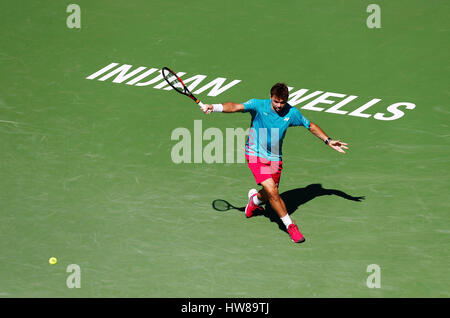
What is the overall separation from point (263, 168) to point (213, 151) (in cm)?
255

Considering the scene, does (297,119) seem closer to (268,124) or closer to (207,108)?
(268,124)

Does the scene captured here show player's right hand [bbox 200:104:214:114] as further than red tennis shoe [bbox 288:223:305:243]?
No

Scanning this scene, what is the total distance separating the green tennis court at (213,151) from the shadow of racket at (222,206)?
0.12 metres

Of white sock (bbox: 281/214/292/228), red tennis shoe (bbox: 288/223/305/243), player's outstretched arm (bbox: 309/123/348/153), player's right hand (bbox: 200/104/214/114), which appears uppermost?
player's right hand (bbox: 200/104/214/114)

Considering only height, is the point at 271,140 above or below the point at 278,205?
above

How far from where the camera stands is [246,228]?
11242 mm

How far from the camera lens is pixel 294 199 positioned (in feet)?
39.8

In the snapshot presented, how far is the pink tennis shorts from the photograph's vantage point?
10.9 m

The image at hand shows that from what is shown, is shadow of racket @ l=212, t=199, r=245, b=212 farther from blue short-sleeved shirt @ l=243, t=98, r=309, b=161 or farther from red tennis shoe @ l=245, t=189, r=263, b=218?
blue short-sleeved shirt @ l=243, t=98, r=309, b=161

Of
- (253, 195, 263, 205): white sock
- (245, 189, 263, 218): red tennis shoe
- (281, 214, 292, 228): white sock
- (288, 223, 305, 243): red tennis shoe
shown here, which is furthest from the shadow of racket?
(288, 223, 305, 243): red tennis shoe

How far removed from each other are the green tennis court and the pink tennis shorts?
2.83 feet

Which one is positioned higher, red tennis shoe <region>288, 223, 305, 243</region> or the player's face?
the player's face

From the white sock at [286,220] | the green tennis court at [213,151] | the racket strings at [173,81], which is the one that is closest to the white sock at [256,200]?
the green tennis court at [213,151]

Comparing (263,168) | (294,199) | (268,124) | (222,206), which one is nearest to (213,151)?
(222,206)
